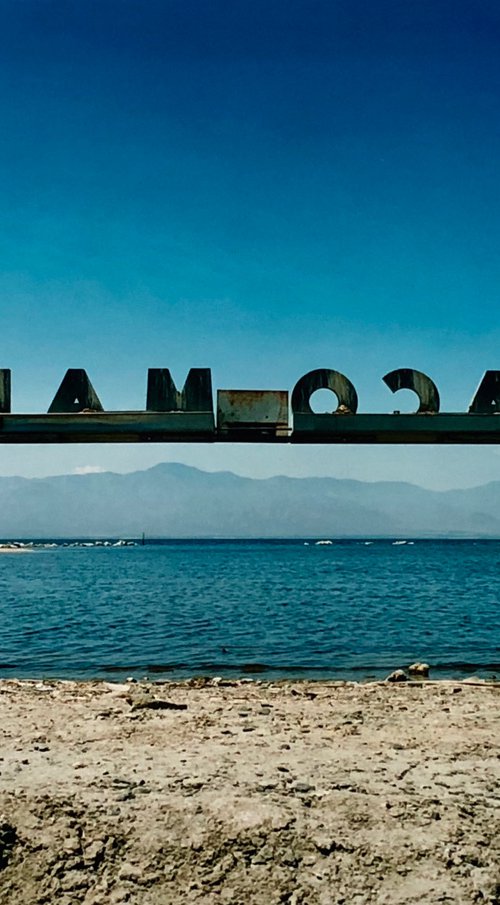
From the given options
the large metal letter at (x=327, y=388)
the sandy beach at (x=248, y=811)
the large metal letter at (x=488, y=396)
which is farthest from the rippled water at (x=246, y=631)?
the large metal letter at (x=488, y=396)

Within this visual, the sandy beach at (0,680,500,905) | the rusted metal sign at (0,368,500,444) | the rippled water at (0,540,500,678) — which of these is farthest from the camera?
the rippled water at (0,540,500,678)

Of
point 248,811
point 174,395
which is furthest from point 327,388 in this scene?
point 248,811

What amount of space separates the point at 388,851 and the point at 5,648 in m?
19.3

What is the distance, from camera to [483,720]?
1012 cm

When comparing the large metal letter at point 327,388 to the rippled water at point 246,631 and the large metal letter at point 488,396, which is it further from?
the rippled water at point 246,631

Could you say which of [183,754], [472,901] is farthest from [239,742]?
[472,901]

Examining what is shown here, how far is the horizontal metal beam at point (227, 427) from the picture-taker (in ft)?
24.6

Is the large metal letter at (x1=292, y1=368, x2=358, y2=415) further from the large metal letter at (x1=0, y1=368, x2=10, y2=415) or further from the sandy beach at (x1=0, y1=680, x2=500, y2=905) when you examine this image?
the sandy beach at (x1=0, y1=680, x2=500, y2=905)

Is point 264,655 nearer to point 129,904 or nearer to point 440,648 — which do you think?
point 440,648

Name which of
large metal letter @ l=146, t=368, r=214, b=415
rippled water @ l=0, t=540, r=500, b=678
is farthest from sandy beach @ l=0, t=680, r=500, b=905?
rippled water @ l=0, t=540, r=500, b=678

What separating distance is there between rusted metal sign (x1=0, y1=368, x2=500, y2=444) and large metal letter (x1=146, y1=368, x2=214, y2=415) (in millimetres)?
10

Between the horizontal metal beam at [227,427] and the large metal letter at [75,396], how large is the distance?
7.8 inches

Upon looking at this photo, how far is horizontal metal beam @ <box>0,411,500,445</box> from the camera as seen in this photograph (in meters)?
7.48

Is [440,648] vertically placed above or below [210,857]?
below
